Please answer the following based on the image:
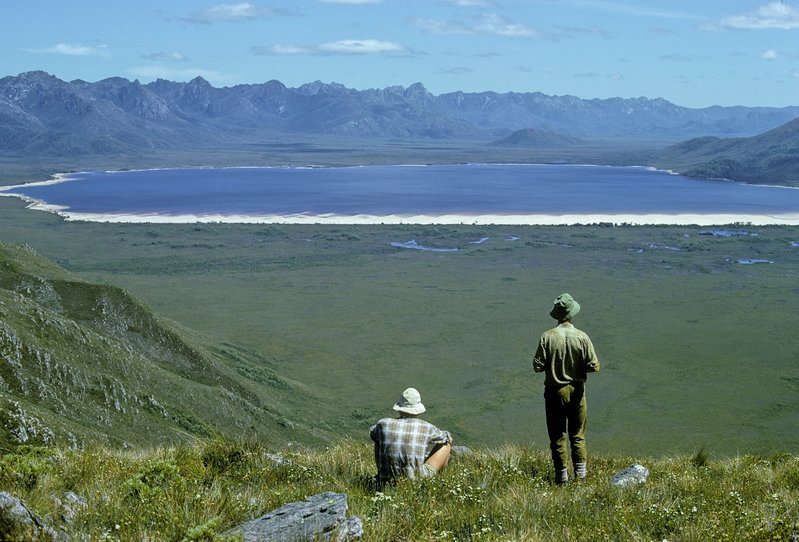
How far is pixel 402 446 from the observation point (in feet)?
30.7

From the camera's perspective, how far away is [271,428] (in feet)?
85.5

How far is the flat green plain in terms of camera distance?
32656 millimetres

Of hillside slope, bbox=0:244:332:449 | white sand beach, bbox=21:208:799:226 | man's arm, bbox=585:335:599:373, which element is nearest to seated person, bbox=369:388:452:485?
man's arm, bbox=585:335:599:373

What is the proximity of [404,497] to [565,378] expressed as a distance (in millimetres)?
2773

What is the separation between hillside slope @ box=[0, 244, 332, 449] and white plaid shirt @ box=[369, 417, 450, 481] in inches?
177

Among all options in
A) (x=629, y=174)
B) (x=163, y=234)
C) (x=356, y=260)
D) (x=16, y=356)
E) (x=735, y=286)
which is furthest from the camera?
(x=629, y=174)

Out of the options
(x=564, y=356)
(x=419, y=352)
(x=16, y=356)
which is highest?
(x=564, y=356)

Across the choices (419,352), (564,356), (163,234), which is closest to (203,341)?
(419,352)

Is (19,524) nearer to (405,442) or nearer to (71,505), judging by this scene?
(71,505)

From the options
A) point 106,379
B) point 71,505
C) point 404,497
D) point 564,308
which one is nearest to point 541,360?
point 564,308

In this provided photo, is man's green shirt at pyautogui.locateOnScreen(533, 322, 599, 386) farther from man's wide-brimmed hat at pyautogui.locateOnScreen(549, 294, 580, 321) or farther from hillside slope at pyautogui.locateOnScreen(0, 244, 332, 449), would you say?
hillside slope at pyautogui.locateOnScreen(0, 244, 332, 449)

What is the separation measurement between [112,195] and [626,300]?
343 feet

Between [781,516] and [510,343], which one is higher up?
[781,516]

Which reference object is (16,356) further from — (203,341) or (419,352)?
(419,352)
